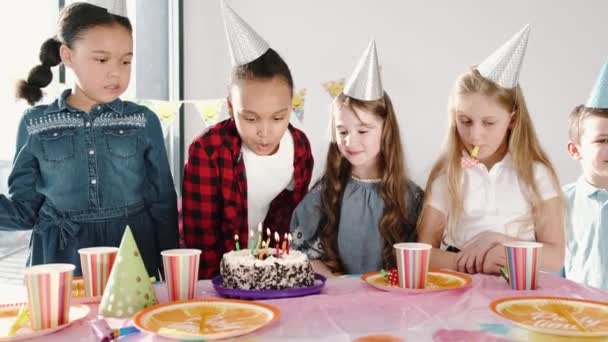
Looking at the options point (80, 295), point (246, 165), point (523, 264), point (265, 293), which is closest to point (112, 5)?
point (246, 165)

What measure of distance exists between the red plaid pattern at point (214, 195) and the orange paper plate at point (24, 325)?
2.30 feet

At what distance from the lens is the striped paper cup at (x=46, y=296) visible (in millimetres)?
955

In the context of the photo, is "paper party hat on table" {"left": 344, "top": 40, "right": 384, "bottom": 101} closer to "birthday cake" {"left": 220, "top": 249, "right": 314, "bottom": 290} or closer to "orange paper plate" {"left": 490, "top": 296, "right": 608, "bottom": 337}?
"birthday cake" {"left": 220, "top": 249, "right": 314, "bottom": 290}

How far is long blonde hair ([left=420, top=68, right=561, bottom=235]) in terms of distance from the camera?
1692mm

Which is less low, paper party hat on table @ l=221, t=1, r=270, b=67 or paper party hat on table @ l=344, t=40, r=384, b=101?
paper party hat on table @ l=221, t=1, r=270, b=67

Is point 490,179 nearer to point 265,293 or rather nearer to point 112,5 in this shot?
point 265,293

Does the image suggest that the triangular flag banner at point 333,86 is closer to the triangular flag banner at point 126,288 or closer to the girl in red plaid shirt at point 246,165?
the girl in red plaid shirt at point 246,165

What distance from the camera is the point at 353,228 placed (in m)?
1.77

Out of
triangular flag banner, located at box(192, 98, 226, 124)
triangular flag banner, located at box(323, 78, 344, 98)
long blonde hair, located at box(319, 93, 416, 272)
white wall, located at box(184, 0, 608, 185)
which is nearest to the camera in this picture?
long blonde hair, located at box(319, 93, 416, 272)

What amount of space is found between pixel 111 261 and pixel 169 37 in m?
3.42

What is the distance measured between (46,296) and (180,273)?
8.8 inches

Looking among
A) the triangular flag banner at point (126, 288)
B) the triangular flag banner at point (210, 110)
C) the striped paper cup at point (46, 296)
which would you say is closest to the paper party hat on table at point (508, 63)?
the triangular flag banner at point (126, 288)

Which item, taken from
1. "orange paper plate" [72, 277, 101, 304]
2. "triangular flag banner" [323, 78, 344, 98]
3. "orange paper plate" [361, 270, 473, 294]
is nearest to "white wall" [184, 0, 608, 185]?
"triangular flag banner" [323, 78, 344, 98]

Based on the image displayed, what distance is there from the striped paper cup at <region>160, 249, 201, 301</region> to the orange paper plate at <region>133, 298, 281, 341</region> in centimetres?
6
